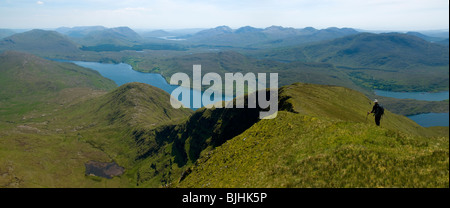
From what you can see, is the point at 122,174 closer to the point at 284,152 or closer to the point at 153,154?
the point at 153,154

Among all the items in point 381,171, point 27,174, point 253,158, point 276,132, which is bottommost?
point 27,174

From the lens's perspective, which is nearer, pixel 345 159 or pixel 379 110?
pixel 345 159

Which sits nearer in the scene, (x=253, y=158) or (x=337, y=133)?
(x=337, y=133)

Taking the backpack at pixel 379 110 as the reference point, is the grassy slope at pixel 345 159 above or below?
below

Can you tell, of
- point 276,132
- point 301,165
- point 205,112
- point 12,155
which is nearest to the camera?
point 301,165

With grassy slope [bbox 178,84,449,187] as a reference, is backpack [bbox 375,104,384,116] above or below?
above

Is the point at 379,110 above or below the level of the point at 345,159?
above

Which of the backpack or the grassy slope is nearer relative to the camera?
the grassy slope

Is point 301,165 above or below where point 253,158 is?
above

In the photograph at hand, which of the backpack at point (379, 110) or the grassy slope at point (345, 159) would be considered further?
the backpack at point (379, 110)

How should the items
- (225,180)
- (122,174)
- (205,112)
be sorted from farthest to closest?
(122,174) → (205,112) → (225,180)

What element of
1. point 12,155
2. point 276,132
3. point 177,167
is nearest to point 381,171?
point 276,132
